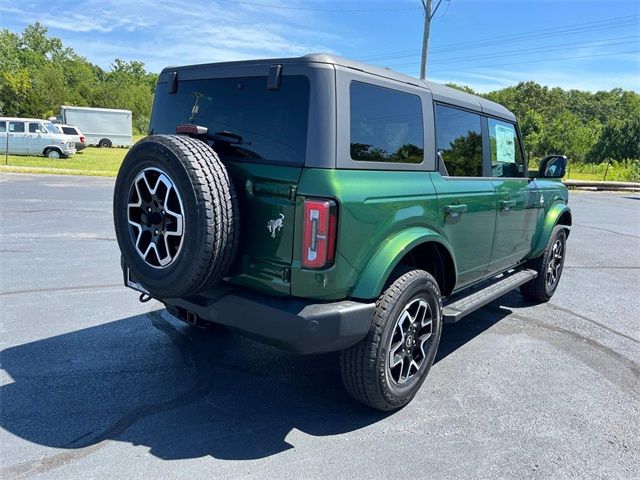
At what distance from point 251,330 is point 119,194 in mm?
1194

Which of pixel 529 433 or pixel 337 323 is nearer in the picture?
pixel 337 323

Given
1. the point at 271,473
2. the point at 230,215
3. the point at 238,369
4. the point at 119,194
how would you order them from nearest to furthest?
the point at 271,473, the point at 230,215, the point at 119,194, the point at 238,369

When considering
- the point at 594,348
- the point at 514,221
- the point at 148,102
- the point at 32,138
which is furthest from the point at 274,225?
the point at 148,102

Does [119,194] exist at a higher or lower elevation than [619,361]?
higher

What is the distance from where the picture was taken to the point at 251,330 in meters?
2.65

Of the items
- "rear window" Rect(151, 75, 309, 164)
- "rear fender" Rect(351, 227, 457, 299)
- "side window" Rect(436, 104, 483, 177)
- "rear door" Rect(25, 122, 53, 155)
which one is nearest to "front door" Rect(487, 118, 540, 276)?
"side window" Rect(436, 104, 483, 177)

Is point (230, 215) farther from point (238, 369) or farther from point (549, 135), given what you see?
point (549, 135)

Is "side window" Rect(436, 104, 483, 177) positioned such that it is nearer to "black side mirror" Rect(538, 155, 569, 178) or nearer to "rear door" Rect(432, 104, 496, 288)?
"rear door" Rect(432, 104, 496, 288)

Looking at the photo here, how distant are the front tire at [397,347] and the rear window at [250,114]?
3.43 ft

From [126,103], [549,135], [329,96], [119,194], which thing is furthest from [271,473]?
[126,103]

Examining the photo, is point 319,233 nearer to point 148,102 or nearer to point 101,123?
point 101,123

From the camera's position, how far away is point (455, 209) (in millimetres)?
3457

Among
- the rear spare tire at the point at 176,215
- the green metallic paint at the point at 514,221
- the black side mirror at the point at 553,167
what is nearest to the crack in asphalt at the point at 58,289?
the rear spare tire at the point at 176,215

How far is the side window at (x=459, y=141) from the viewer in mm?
3568
